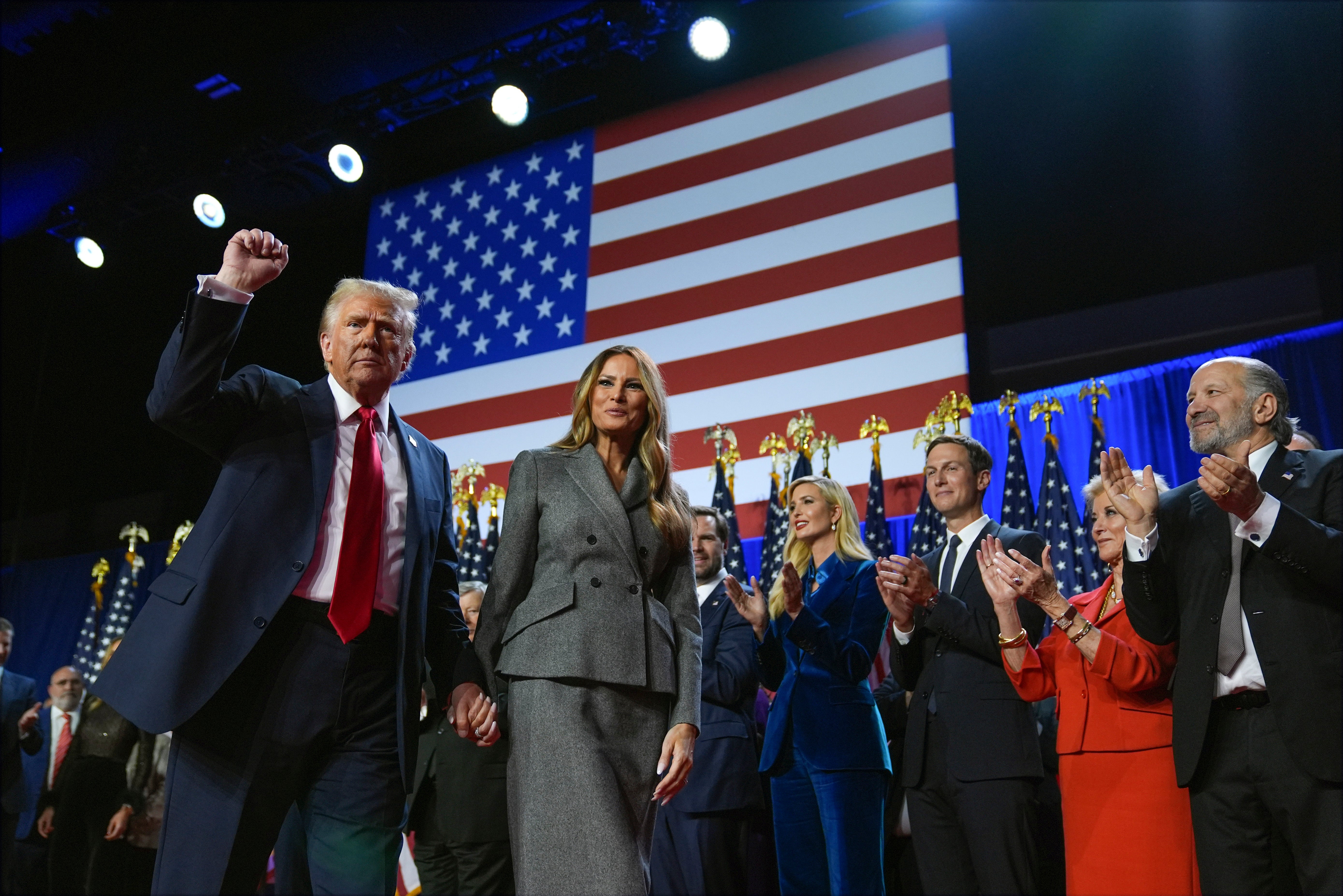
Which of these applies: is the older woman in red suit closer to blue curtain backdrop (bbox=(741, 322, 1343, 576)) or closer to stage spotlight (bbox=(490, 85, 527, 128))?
blue curtain backdrop (bbox=(741, 322, 1343, 576))

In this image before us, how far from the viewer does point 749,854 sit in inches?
156

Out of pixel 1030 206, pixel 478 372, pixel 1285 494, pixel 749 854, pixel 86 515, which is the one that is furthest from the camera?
pixel 86 515

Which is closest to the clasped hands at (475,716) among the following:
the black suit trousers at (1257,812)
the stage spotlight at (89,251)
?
the black suit trousers at (1257,812)

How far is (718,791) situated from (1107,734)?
1387 mm

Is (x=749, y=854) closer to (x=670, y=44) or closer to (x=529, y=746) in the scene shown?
(x=529, y=746)

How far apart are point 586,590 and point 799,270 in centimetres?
470

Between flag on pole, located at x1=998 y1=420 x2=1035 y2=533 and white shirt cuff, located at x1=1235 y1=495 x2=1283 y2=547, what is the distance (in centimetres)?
280

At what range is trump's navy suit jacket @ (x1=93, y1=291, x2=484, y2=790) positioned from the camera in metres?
1.90

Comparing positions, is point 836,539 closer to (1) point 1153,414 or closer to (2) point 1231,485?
(2) point 1231,485

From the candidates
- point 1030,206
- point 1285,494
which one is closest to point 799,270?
point 1030,206

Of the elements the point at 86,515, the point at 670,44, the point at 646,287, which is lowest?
the point at 86,515

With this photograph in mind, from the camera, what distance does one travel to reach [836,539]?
3.88m

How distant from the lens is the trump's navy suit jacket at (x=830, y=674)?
342 cm

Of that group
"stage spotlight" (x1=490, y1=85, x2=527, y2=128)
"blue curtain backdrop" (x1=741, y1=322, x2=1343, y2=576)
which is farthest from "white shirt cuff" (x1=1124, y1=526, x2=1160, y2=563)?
"stage spotlight" (x1=490, y1=85, x2=527, y2=128)
